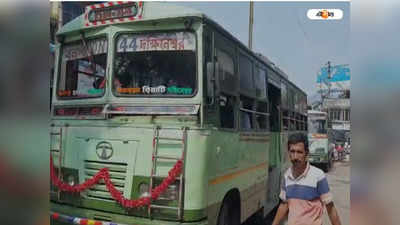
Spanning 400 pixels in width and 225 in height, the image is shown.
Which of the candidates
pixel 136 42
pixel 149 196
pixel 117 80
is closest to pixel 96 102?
pixel 117 80

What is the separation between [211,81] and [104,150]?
3.76 ft

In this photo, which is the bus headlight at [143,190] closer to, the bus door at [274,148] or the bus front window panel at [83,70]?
the bus front window panel at [83,70]

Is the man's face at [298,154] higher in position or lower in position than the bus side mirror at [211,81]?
lower

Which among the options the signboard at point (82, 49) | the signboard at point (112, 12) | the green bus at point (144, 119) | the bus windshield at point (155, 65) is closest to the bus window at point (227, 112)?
the green bus at point (144, 119)

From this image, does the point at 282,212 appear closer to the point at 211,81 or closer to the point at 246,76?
the point at 211,81

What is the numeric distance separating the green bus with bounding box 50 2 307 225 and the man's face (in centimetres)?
72

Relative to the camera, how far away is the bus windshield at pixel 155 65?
3.43 metres

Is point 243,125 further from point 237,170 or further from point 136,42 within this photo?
point 136,42

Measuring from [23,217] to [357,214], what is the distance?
195 centimetres

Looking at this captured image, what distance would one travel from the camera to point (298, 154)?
9.59ft

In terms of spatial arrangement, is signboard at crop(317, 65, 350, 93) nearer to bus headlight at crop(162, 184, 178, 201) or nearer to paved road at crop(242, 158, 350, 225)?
paved road at crop(242, 158, 350, 225)

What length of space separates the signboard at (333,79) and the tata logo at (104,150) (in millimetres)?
2001

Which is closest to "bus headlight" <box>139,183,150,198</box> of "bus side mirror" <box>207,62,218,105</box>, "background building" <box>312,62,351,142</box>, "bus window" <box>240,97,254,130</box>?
"bus side mirror" <box>207,62,218,105</box>

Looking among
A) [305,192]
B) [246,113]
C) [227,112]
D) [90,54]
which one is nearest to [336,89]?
[305,192]
